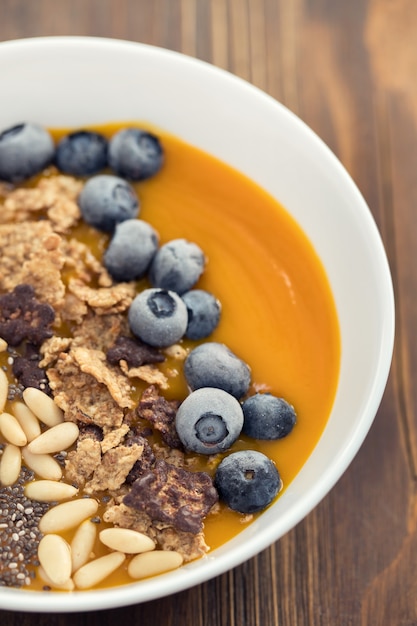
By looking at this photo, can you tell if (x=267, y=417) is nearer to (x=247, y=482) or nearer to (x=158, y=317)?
(x=247, y=482)

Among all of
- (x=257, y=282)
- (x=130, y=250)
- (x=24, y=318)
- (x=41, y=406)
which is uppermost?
(x=257, y=282)

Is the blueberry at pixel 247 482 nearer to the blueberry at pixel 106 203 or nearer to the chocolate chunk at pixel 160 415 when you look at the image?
the chocolate chunk at pixel 160 415

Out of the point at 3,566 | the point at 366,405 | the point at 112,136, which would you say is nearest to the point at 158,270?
the point at 112,136

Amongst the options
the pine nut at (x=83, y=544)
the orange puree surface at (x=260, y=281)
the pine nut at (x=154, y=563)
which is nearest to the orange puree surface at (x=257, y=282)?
the orange puree surface at (x=260, y=281)

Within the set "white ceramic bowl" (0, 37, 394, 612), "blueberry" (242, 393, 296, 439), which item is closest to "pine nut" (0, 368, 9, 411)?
"white ceramic bowl" (0, 37, 394, 612)

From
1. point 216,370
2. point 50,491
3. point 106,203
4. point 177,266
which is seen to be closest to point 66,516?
point 50,491

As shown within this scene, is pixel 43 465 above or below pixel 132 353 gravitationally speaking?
below

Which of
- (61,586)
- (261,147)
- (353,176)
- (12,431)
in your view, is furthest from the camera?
(353,176)

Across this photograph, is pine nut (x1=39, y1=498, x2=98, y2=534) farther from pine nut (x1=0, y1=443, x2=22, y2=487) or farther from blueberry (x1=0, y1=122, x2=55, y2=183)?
blueberry (x1=0, y1=122, x2=55, y2=183)
